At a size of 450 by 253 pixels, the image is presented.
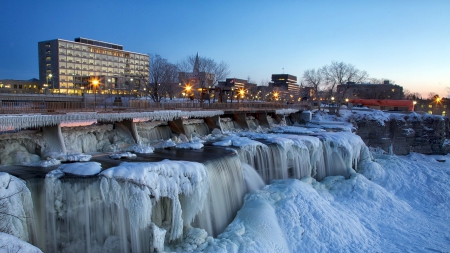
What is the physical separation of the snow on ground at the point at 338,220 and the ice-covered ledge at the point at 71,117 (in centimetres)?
869

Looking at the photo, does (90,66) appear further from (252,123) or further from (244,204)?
(244,204)

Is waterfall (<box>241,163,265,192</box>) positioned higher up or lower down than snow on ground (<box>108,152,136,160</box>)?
lower down

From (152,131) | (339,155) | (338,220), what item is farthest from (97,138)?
(339,155)

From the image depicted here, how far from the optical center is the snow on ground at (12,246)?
7.68 metres

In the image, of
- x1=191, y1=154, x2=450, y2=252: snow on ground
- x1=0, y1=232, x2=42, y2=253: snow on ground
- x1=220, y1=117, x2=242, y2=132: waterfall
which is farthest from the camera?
x1=220, y1=117, x2=242, y2=132: waterfall

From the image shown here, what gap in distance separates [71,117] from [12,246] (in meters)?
9.05

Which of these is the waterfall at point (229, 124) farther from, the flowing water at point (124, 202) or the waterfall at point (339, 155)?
the flowing water at point (124, 202)

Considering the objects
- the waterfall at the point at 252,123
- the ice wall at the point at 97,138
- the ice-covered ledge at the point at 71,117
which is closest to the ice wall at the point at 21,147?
the ice-covered ledge at the point at 71,117

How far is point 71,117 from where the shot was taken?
624 inches

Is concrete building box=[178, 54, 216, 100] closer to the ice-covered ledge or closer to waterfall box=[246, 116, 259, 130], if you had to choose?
waterfall box=[246, 116, 259, 130]

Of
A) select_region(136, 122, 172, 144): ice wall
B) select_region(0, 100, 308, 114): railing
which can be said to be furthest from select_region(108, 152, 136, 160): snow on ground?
select_region(136, 122, 172, 144): ice wall

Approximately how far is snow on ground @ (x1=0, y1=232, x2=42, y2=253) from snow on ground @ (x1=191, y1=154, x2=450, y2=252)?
525 centimetres

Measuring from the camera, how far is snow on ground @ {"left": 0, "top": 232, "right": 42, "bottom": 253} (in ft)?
25.2

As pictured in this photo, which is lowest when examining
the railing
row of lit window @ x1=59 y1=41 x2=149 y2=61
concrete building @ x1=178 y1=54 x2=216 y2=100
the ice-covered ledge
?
the ice-covered ledge
